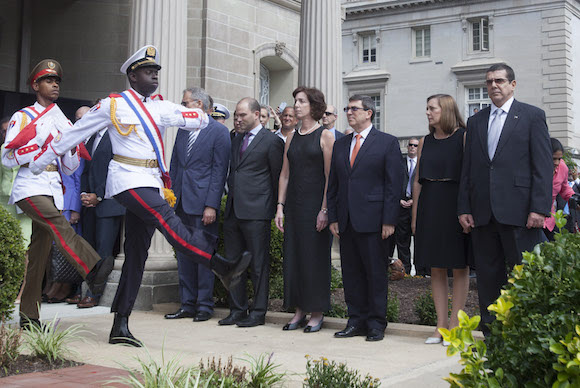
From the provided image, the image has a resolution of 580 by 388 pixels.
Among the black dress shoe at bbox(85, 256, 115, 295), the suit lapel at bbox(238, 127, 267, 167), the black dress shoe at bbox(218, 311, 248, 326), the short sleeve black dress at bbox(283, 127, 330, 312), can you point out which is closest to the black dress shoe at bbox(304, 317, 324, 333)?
the short sleeve black dress at bbox(283, 127, 330, 312)

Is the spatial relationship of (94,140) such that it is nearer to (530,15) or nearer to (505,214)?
(505,214)

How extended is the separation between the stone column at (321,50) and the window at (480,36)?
3512 cm

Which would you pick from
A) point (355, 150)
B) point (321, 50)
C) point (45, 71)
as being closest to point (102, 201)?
point (45, 71)

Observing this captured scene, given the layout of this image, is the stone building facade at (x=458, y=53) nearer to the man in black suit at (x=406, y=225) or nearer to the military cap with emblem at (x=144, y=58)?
the man in black suit at (x=406, y=225)

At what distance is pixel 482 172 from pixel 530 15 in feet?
133

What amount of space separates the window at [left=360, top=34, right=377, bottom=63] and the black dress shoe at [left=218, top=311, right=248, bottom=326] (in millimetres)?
42898

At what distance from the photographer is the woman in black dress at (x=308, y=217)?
7258 millimetres

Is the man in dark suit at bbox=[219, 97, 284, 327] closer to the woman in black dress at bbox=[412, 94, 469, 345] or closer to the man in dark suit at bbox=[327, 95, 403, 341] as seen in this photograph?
the man in dark suit at bbox=[327, 95, 403, 341]

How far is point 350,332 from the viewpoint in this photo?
6.80 m

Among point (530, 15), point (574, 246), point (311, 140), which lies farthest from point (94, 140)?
point (530, 15)

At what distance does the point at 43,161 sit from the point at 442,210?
11.2 feet

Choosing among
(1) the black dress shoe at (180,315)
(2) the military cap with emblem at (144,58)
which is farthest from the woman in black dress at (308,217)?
(2) the military cap with emblem at (144,58)

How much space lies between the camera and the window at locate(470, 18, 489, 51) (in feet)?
147

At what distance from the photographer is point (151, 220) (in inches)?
231
